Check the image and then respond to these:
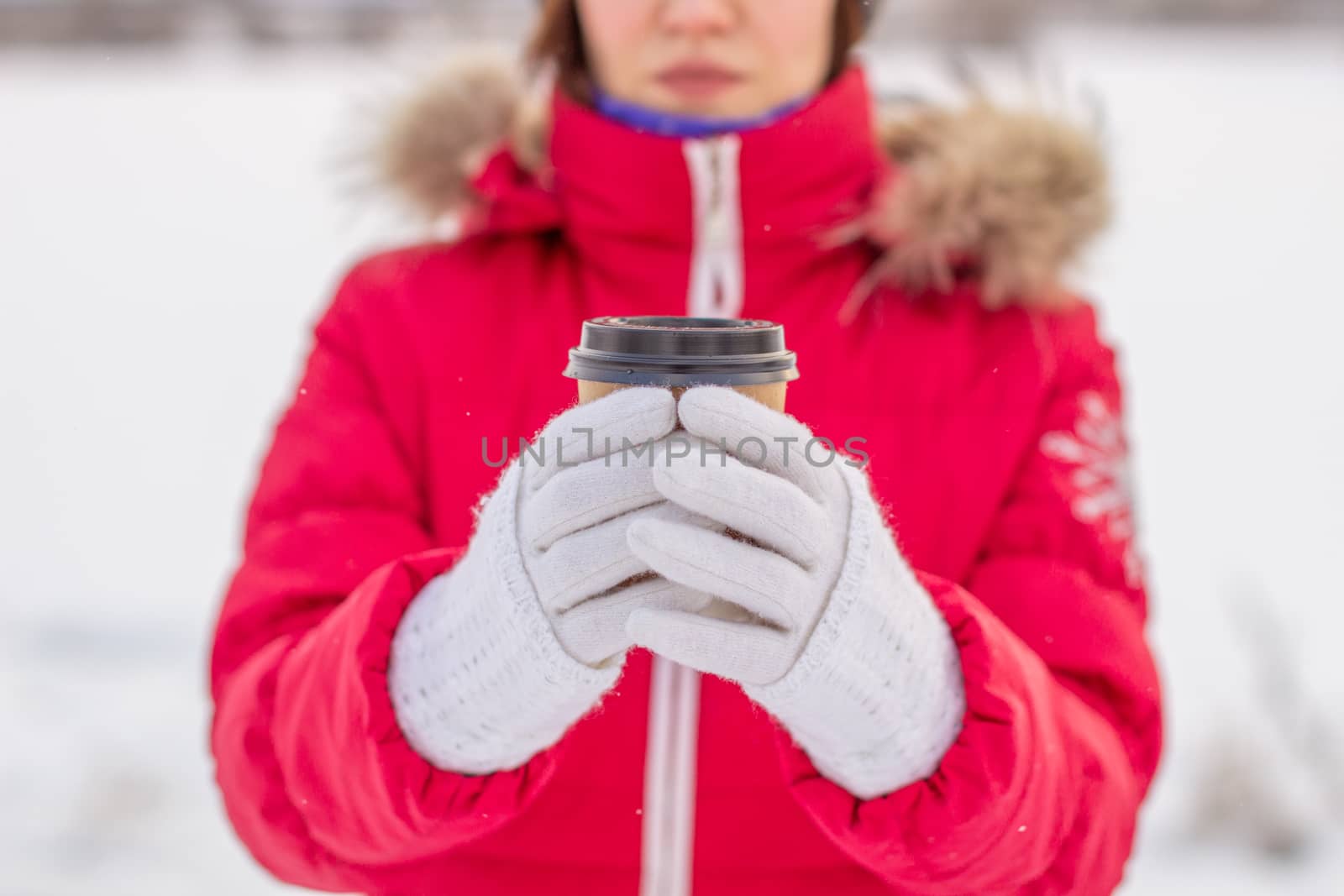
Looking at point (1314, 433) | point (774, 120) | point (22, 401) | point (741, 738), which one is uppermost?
point (22, 401)

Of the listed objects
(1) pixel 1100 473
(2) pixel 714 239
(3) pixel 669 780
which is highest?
(2) pixel 714 239

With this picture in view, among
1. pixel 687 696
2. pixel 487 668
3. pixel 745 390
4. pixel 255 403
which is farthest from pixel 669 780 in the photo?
pixel 255 403

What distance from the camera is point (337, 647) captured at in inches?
25.5

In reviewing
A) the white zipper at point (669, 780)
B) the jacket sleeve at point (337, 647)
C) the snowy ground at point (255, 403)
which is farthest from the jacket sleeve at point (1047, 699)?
the snowy ground at point (255, 403)

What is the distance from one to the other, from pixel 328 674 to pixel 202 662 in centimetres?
173

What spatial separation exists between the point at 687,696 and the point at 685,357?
0.33 m

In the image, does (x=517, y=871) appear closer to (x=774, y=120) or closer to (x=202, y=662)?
(x=774, y=120)

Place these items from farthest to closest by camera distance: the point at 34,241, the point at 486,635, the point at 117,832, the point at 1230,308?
the point at 34,241 → the point at 1230,308 → the point at 117,832 → the point at 486,635

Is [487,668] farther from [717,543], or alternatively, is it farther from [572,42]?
[572,42]

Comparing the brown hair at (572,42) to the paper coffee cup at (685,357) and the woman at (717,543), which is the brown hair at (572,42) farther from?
the paper coffee cup at (685,357)

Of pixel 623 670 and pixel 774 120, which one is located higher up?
pixel 774 120

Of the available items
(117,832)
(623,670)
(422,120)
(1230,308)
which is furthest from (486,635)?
(1230,308)

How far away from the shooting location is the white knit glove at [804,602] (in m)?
0.50

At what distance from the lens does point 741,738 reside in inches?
29.0
